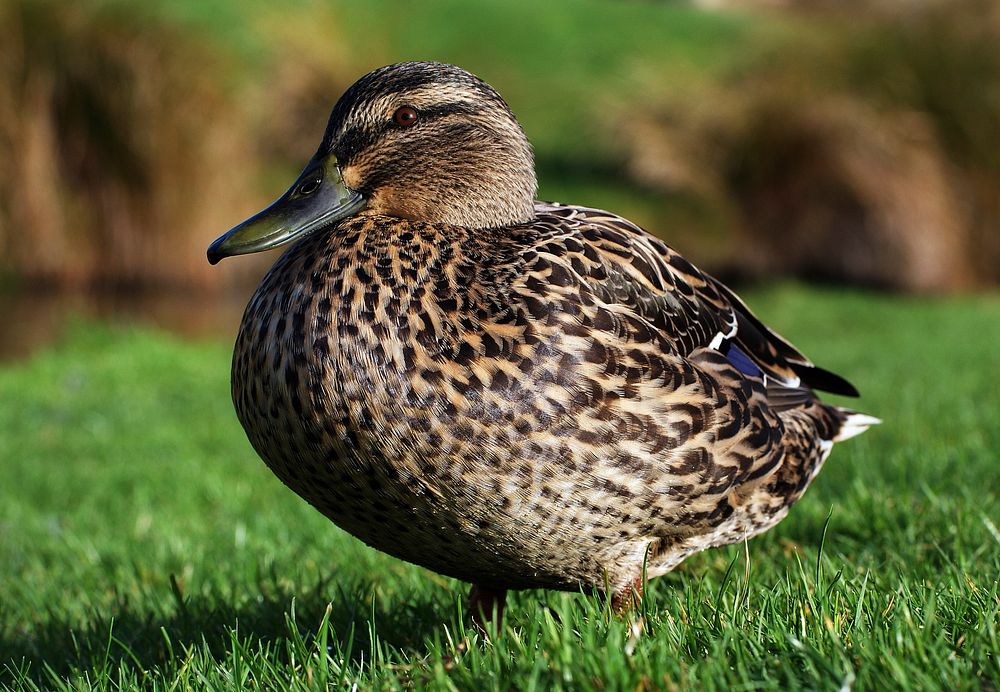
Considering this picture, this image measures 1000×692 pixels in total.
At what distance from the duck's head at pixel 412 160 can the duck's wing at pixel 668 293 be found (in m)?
0.17

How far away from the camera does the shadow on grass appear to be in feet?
9.48

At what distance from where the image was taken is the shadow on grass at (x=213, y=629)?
289 cm

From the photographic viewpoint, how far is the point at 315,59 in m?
19.4

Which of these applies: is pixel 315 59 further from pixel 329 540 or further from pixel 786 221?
pixel 329 540

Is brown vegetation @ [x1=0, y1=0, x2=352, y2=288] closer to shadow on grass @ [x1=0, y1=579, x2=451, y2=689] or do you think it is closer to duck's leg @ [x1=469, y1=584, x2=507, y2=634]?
shadow on grass @ [x1=0, y1=579, x2=451, y2=689]

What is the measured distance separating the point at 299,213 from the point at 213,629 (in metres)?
1.17

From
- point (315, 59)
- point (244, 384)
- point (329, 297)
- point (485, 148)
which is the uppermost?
point (315, 59)

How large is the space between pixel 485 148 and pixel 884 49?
12.7 m

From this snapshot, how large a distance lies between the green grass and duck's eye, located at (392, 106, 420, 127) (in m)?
1.16

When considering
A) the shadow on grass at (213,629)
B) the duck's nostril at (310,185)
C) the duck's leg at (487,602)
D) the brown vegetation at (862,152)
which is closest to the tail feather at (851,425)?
the duck's leg at (487,602)

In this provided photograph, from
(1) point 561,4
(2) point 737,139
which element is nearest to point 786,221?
(2) point 737,139

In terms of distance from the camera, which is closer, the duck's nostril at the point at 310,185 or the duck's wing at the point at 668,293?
the duck's wing at the point at 668,293

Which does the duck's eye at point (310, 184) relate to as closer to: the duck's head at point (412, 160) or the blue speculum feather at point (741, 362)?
the duck's head at point (412, 160)

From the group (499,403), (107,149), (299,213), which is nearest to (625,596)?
(499,403)
